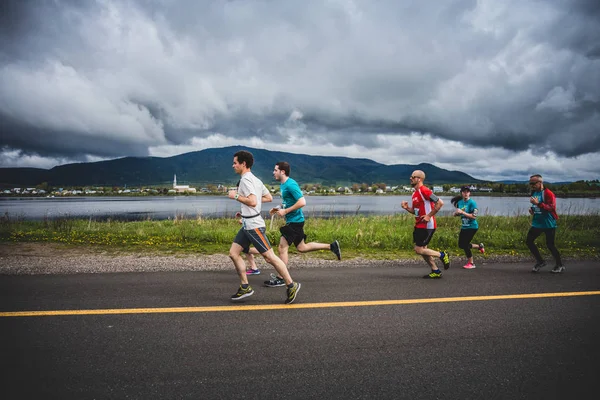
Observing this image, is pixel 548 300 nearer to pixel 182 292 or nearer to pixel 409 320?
pixel 409 320

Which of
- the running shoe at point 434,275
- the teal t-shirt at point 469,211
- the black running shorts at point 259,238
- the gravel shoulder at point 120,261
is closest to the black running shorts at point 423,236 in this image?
the running shoe at point 434,275

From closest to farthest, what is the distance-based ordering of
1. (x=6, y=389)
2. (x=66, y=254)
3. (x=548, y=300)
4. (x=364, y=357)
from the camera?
(x=6, y=389) < (x=364, y=357) < (x=548, y=300) < (x=66, y=254)

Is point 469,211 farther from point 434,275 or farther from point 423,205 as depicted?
point 434,275

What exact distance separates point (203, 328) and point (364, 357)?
6.07 ft

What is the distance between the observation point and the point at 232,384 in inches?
102

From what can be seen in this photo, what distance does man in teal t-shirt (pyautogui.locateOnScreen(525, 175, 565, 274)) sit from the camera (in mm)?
7043

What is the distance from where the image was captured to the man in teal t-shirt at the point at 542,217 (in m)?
7.04

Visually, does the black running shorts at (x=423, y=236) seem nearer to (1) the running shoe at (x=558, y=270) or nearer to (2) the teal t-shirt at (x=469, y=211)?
(2) the teal t-shirt at (x=469, y=211)

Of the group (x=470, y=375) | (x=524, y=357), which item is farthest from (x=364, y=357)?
(x=524, y=357)

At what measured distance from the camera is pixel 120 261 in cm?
786

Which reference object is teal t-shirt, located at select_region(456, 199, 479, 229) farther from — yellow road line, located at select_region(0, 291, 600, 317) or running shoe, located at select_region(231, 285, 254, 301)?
running shoe, located at select_region(231, 285, 254, 301)

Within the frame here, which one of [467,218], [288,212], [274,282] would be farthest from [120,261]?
[467,218]

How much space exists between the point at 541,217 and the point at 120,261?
994cm

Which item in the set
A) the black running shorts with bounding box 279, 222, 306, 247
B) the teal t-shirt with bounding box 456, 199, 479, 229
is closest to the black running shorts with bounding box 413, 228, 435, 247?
the teal t-shirt with bounding box 456, 199, 479, 229
